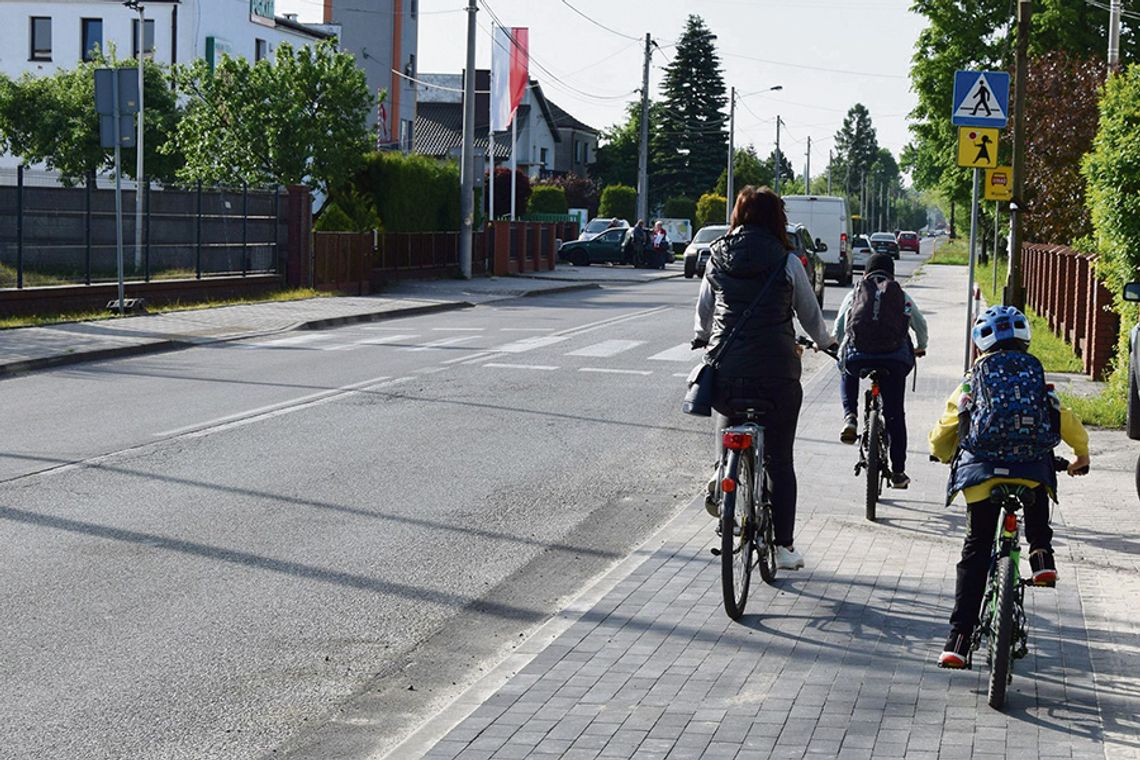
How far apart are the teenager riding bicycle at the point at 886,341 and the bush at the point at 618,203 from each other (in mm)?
79072

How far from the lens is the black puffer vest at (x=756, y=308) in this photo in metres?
7.38

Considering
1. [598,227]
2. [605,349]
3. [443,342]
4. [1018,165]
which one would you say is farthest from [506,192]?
[1018,165]

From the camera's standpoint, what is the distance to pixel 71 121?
164ft

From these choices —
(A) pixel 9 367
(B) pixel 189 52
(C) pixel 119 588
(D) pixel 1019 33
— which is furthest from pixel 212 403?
(B) pixel 189 52

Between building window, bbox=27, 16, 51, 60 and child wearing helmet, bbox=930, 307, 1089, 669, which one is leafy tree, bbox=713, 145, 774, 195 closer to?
building window, bbox=27, 16, 51, 60

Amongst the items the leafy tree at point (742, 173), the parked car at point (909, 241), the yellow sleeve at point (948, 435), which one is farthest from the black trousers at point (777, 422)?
the parked car at point (909, 241)

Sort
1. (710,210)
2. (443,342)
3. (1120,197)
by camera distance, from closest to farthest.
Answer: (1120,197)
(443,342)
(710,210)

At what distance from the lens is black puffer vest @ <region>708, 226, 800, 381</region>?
738 cm

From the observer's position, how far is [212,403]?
14.9 m

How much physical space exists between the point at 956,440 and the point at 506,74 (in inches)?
1884

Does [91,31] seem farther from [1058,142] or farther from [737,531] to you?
[737,531]

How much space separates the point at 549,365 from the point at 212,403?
5473mm

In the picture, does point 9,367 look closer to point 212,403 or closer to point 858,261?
point 212,403

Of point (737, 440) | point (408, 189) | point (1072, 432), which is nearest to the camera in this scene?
point (1072, 432)
